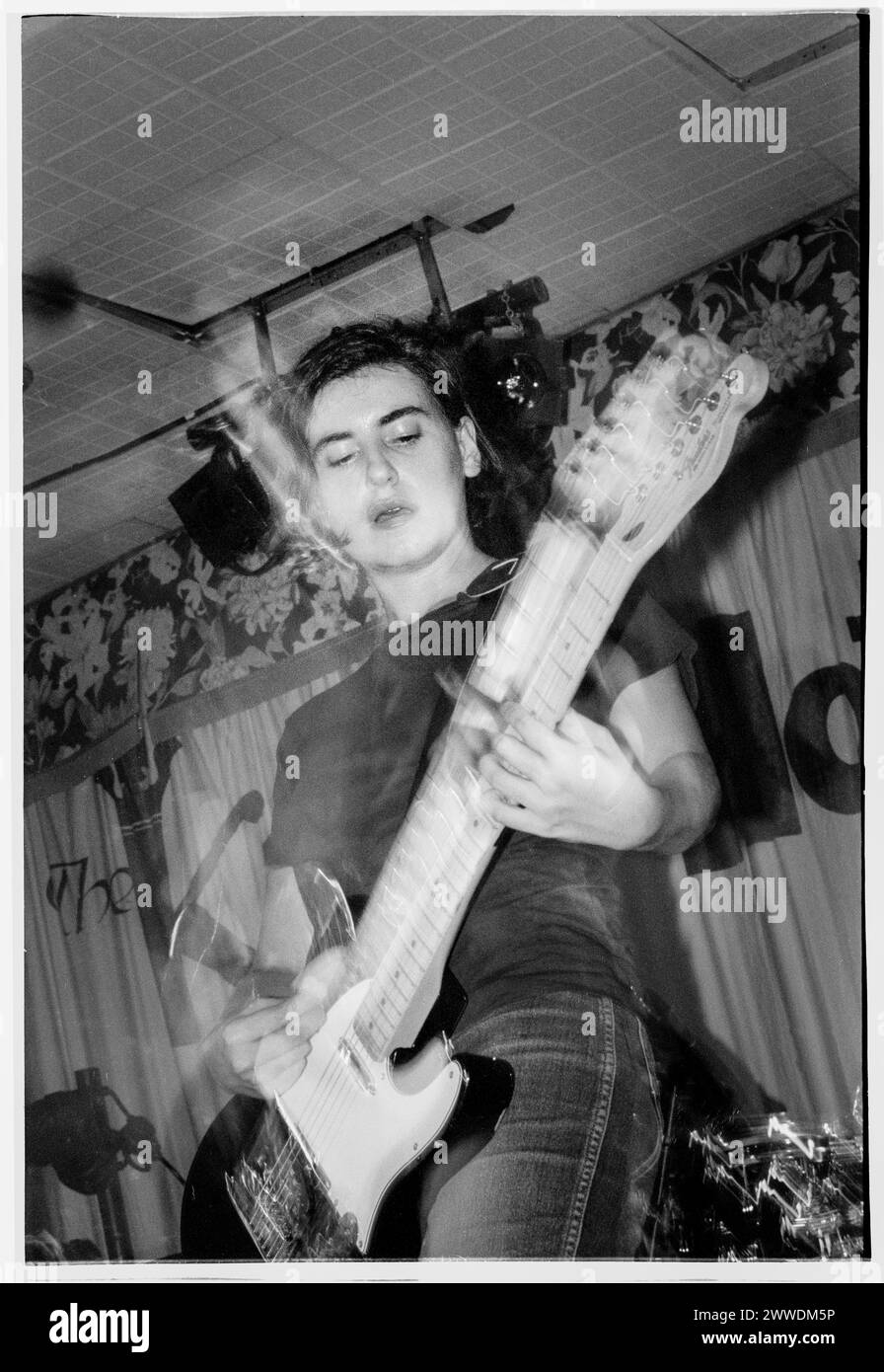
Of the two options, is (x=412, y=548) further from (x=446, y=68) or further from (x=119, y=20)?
(x=119, y=20)

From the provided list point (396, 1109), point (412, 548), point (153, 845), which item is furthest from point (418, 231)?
point (396, 1109)

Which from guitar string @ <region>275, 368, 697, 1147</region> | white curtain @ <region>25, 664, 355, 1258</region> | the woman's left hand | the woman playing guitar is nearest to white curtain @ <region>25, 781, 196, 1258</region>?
white curtain @ <region>25, 664, 355, 1258</region>

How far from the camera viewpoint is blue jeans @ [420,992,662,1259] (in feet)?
6.28

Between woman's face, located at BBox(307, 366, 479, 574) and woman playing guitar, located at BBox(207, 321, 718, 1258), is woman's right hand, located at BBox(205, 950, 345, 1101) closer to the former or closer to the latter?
woman playing guitar, located at BBox(207, 321, 718, 1258)

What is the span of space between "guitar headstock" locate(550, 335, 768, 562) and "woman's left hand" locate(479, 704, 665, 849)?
271 millimetres

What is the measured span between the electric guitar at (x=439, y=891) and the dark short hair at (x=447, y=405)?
0.16ft

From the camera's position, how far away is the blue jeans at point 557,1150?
6.28ft

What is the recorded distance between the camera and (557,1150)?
1925mm

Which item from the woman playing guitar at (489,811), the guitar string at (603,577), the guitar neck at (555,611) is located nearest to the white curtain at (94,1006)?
the woman playing guitar at (489,811)

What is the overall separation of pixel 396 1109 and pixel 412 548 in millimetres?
772

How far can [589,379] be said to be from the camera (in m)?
2.09

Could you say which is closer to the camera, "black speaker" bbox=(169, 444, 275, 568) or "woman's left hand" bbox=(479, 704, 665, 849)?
"woman's left hand" bbox=(479, 704, 665, 849)

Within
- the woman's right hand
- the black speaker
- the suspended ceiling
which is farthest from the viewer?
the black speaker
